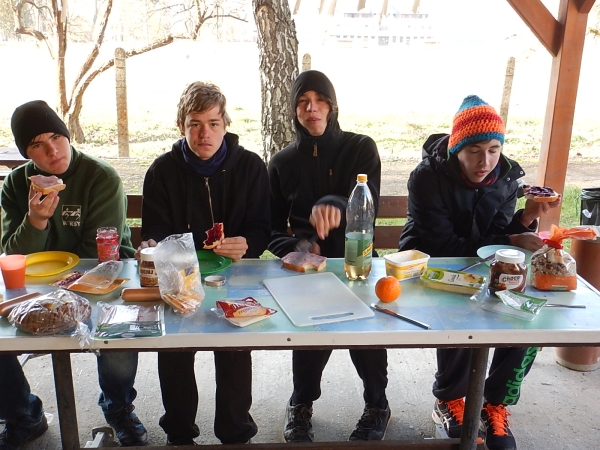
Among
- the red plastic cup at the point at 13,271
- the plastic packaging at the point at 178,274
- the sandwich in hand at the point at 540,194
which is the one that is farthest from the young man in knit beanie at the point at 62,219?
the sandwich in hand at the point at 540,194

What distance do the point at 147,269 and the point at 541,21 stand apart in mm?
3457

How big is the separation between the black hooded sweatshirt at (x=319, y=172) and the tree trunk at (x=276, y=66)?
1.48m

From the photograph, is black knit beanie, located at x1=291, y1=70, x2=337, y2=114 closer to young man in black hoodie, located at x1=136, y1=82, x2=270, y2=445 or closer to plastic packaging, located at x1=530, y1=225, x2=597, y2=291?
young man in black hoodie, located at x1=136, y1=82, x2=270, y2=445

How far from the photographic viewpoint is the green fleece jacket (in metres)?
2.46

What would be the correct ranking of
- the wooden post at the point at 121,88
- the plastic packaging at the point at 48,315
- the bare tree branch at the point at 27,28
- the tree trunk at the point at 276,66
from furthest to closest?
the bare tree branch at the point at 27,28 → the wooden post at the point at 121,88 → the tree trunk at the point at 276,66 → the plastic packaging at the point at 48,315

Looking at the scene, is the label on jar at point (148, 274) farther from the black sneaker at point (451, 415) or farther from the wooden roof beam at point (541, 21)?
the wooden roof beam at point (541, 21)

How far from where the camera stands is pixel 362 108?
387 inches

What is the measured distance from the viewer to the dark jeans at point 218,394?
214 cm

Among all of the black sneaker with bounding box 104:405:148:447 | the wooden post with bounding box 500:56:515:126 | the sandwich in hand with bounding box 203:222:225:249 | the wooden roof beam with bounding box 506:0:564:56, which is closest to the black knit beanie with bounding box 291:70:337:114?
the sandwich in hand with bounding box 203:222:225:249

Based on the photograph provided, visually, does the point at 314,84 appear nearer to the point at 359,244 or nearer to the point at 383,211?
the point at 359,244

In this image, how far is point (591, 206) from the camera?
12.3 ft

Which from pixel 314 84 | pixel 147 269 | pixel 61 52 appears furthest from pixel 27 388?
pixel 61 52

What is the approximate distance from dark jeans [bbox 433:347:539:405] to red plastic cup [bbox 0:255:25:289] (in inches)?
75.4

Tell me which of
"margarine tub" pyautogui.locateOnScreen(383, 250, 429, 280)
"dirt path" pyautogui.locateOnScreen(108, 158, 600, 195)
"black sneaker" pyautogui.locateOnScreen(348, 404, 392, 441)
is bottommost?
"black sneaker" pyautogui.locateOnScreen(348, 404, 392, 441)
